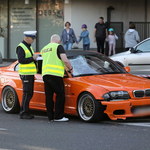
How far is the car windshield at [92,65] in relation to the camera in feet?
31.5

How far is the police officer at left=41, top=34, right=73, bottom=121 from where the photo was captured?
9047 millimetres

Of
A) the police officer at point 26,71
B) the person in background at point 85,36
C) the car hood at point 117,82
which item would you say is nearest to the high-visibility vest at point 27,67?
the police officer at point 26,71

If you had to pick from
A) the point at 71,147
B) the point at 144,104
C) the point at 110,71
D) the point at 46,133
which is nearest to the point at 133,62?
the point at 110,71

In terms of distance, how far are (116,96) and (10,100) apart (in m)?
2.92

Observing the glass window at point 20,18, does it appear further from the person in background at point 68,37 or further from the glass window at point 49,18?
the person in background at point 68,37

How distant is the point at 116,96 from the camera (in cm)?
859

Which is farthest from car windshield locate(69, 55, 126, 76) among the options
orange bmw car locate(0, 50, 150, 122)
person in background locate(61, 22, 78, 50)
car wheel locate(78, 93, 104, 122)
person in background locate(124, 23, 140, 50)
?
person in background locate(61, 22, 78, 50)

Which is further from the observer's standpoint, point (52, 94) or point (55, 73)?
point (52, 94)

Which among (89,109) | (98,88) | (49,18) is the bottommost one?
(89,109)

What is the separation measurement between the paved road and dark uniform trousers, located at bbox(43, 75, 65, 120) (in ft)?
0.74

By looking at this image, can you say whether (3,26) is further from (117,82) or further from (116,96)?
(116,96)

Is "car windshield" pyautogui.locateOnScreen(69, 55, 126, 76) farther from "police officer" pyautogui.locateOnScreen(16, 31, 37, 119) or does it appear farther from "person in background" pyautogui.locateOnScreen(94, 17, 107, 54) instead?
"person in background" pyautogui.locateOnScreen(94, 17, 107, 54)

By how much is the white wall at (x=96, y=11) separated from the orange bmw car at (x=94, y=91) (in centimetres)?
997

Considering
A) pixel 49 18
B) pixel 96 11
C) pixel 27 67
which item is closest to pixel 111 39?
pixel 96 11
